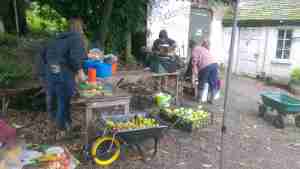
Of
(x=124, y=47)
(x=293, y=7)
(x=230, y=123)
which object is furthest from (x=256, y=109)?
(x=293, y=7)

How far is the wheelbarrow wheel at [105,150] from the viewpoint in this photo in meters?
3.79

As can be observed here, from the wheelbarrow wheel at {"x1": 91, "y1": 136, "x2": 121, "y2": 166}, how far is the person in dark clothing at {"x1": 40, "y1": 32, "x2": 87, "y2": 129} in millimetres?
994

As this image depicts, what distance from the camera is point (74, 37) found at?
409 centimetres

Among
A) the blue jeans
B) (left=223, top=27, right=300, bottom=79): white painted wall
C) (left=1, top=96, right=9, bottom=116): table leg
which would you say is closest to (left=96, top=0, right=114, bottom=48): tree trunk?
(left=1, top=96, right=9, bottom=116): table leg

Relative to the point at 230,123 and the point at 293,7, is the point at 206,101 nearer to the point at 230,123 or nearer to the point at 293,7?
the point at 230,123

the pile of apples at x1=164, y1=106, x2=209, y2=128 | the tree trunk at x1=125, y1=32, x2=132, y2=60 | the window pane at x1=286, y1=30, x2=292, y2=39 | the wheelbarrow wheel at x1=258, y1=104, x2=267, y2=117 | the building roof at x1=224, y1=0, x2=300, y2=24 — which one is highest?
the building roof at x1=224, y1=0, x2=300, y2=24

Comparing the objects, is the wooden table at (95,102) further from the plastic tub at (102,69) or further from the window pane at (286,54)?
the window pane at (286,54)

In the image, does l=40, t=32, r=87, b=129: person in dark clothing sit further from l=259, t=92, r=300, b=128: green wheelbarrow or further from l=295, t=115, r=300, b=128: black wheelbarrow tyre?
A: l=295, t=115, r=300, b=128: black wheelbarrow tyre

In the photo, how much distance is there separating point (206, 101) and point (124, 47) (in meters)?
3.33

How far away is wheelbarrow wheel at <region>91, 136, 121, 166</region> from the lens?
3.79 meters

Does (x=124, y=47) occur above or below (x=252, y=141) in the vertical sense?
above

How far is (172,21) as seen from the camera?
994 centimetres

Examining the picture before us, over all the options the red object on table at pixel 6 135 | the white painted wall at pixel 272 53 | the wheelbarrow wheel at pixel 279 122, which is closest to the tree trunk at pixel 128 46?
the wheelbarrow wheel at pixel 279 122

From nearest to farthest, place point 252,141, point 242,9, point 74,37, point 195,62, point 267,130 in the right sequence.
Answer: point 74,37, point 252,141, point 267,130, point 195,62, point 242,9
